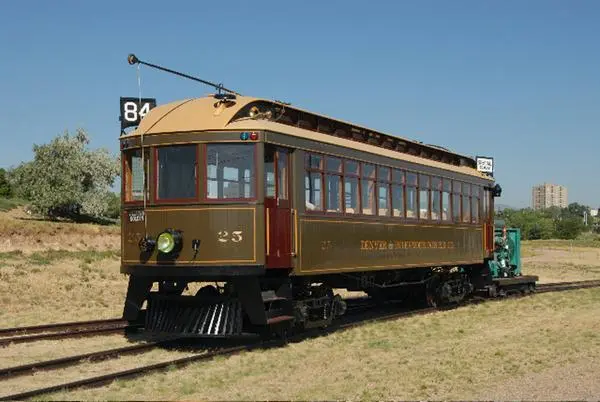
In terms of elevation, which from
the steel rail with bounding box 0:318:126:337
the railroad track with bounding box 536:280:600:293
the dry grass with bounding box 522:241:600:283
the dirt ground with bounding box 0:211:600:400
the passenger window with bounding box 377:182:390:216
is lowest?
the dry grass with bounding box 522:241:600:283

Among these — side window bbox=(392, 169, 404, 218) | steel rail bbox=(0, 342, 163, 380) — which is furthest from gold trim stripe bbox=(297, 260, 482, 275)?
steel rail bbox=(0, 342, 163, 380)

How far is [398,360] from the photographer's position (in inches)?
407

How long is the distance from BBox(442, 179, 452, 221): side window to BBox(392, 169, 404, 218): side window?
7.55ft

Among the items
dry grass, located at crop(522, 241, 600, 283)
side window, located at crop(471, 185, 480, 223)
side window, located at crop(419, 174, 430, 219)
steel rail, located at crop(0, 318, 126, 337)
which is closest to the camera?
steel rail, located at crop(0, 318, 126, 337)

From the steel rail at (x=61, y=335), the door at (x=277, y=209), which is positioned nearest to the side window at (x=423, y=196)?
the door at (x=277, y=209)

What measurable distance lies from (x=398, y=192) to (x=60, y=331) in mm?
7109

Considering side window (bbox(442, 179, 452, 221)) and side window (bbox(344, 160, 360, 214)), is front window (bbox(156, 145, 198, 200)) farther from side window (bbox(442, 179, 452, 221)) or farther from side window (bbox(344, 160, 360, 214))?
side window (bbox(442, 179, 452, 221))

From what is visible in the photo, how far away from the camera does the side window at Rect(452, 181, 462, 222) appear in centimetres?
1784

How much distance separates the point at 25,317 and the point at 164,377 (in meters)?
8.46

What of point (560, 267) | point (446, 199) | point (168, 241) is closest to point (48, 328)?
point (168, 241)

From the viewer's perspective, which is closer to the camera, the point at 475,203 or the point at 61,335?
the point at 61,335

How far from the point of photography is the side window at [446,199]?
1723 cm

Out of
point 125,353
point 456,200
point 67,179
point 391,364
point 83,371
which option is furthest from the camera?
point 67,179

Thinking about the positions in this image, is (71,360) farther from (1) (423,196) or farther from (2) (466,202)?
(2) (466,202)
